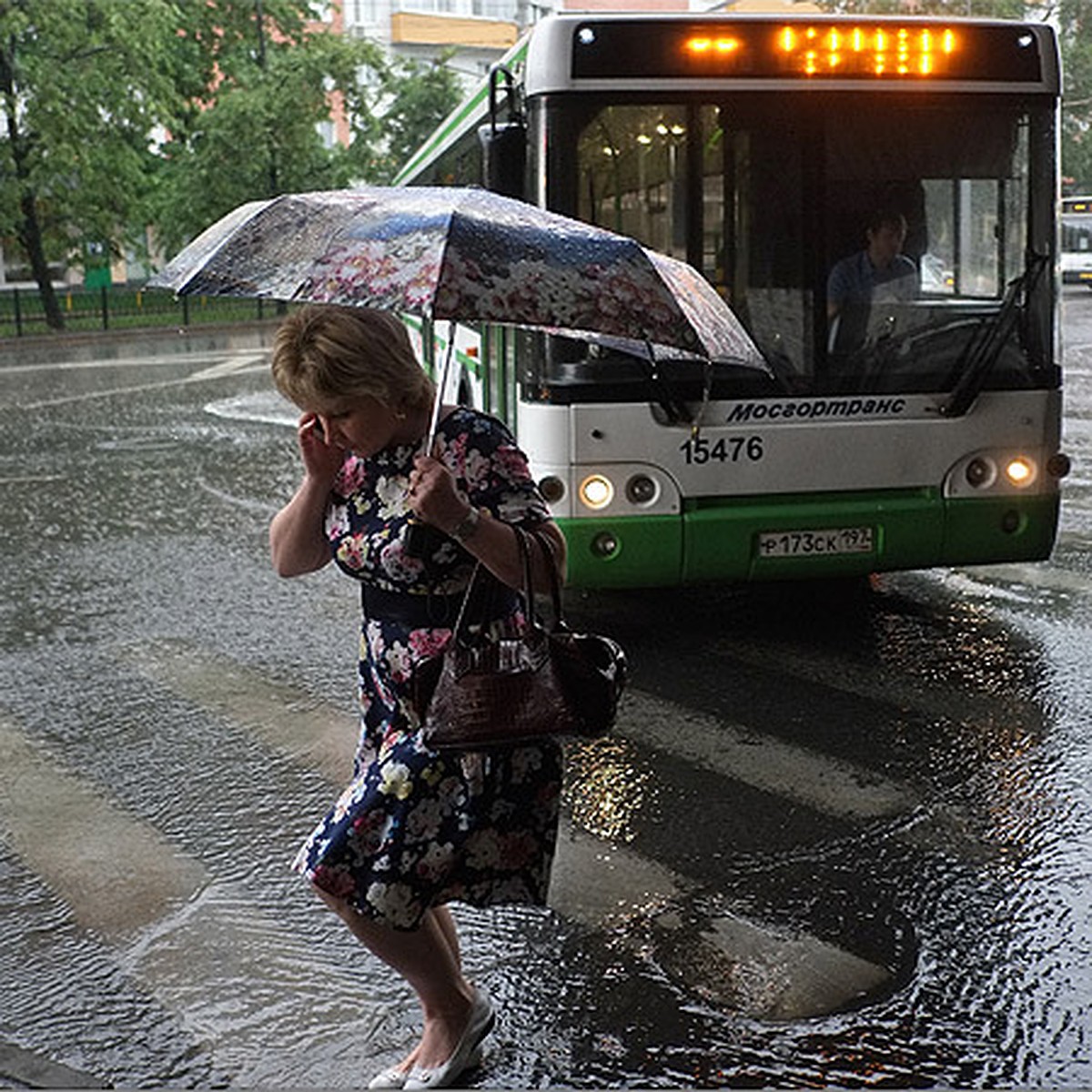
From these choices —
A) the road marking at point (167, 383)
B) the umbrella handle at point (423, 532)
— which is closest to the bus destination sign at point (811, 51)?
the umbrella handle at point (423, 532)

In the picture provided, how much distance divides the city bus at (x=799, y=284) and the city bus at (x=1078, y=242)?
4336cm

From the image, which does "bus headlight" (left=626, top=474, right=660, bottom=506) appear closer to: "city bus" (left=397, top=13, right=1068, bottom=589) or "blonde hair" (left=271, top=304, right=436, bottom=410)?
"city bus" (left=397, top=13, right=1068, bottom=589)

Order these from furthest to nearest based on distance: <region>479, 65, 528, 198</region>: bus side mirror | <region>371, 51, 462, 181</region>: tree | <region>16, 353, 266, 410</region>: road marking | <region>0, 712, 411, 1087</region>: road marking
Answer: <region>371, 51, 462, 181</region>: tree
<region>16, 353, 266, 410</region>: road marking
<region>479, 65, 528, 198</region>: bus side mirror
<region>0, 712, 411, 1087</region>: road marking

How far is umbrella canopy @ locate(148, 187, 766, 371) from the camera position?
3312mm

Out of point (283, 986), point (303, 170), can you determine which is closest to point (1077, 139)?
point (303, 170)

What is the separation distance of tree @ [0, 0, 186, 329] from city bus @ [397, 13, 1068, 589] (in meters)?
31.9

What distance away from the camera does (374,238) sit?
348 cm

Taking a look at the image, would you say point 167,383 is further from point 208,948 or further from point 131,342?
point 208,948

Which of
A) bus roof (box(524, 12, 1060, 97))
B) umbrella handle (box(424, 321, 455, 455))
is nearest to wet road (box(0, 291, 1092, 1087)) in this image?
umbrella handle (box(424, 321, 455, 455))

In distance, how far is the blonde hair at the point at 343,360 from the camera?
3420mm

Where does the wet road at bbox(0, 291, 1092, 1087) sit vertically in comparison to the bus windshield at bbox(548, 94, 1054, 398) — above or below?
below

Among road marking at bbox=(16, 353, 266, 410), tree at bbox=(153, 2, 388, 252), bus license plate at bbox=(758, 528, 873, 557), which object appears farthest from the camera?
tree at bbox=(153, 2, 388, 252)

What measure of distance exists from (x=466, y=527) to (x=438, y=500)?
81 millimetres

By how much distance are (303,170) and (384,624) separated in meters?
41.7
